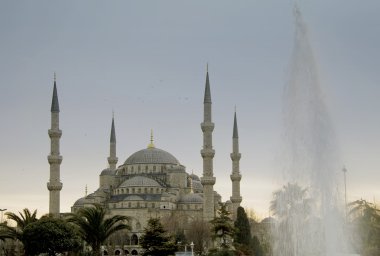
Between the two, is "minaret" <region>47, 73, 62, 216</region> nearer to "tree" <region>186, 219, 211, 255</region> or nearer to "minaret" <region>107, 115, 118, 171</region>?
"tree" <region>186, 219, 211, 255</region>

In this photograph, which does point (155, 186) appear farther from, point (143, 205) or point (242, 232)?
point (242, 232)

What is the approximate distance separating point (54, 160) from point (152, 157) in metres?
31.6

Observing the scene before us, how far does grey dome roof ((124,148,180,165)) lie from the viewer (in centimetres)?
9569

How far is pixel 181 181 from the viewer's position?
9219cm

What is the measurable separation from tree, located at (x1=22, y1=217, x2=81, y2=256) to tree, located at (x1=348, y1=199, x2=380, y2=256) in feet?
52.2

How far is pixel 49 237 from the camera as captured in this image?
126 feet

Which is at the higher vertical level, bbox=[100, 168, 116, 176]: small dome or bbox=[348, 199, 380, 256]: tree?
bbox=[100, 168, 116, 176]: small dome

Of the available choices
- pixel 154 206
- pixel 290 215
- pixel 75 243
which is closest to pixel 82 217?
pixel 75 243

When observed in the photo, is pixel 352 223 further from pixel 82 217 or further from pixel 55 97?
pixel 55 97

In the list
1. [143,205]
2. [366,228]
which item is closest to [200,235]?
[143,205]

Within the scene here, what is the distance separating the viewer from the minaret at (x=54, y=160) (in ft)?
213

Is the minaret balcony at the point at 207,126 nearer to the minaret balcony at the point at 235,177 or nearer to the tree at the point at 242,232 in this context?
the minaret balcony at the point at 235,177

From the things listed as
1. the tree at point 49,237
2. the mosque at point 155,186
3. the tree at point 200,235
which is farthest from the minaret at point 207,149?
the tree at point 49,237

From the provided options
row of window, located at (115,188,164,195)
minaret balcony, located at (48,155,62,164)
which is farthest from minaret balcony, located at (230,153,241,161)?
minaret balcony, located at (48,155,62,164)
